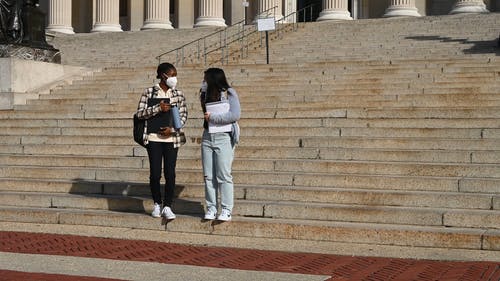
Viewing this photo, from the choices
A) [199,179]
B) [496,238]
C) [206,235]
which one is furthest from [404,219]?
[199,179]

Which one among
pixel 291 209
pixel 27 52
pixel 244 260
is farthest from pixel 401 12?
pixel 244 260

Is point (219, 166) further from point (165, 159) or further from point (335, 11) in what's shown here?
point (335, 11)

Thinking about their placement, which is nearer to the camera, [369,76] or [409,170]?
[409,170]

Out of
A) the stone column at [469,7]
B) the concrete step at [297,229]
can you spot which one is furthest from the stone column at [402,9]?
the concrete step at [297,229]

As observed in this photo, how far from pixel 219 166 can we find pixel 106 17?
32.2 metres

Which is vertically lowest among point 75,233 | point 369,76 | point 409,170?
point 75,233

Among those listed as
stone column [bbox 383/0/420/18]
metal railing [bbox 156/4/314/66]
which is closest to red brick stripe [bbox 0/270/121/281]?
metal railing [bbox 156/4/314/66]

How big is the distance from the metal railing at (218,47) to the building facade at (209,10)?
4.35 meters

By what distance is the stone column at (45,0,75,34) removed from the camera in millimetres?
40938

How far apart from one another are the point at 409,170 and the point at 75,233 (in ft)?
13.5

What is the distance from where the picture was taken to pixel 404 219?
29.5ft

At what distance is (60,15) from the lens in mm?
41094

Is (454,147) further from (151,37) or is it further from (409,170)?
(151,37)

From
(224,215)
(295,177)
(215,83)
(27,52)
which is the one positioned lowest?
(224,215)
